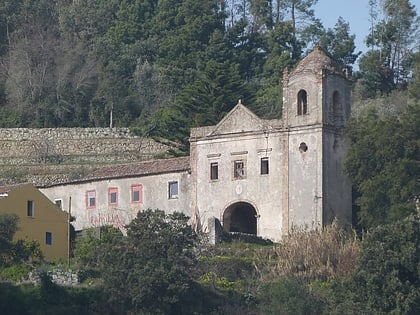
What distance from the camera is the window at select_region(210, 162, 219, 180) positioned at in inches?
2655

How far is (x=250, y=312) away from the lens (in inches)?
2290

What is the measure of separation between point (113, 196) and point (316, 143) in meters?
9.40

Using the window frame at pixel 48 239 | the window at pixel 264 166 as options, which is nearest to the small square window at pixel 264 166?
the window at pixel 264 166

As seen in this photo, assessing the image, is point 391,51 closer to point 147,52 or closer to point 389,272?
point 147,52

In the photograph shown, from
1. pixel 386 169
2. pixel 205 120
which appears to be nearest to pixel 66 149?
pixel 205 120

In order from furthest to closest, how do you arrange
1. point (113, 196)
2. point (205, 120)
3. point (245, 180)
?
point (205, 120) < point (113, 196) < point (245, 180)

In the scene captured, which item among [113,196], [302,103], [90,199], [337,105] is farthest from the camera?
[90,199]

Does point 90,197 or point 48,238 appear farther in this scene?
point 90,197

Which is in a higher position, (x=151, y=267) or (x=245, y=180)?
(x=245, y=180)

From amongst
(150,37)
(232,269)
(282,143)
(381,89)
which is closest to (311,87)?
(282,143)

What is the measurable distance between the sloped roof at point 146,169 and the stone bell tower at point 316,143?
16.9ft

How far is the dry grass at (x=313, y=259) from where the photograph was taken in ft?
200

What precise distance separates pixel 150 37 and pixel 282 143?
34529 millimetres

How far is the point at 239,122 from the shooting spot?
67.1 metres
